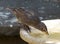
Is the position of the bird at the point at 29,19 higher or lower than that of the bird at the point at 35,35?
higher

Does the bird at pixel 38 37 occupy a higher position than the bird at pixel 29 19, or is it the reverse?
the bird at pixel 29 19

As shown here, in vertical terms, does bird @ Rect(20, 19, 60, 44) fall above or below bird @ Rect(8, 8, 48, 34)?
below

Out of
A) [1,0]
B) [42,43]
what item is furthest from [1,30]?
[1,0]

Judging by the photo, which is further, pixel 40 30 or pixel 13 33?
pixel 13 33

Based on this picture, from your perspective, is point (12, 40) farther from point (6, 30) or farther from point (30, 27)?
point (30, 27)

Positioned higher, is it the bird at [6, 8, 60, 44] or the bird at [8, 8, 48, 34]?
the bird at [8, 8, 48, 34]

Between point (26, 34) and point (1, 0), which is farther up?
point (1, 0)

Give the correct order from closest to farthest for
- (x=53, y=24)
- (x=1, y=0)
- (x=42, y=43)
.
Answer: (x=42, y=43) → (x=53, y=24) → (x=1, y=0)

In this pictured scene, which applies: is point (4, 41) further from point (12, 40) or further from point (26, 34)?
point (26, 34)

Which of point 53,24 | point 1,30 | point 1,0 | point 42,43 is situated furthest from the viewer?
Result: point 1,0
